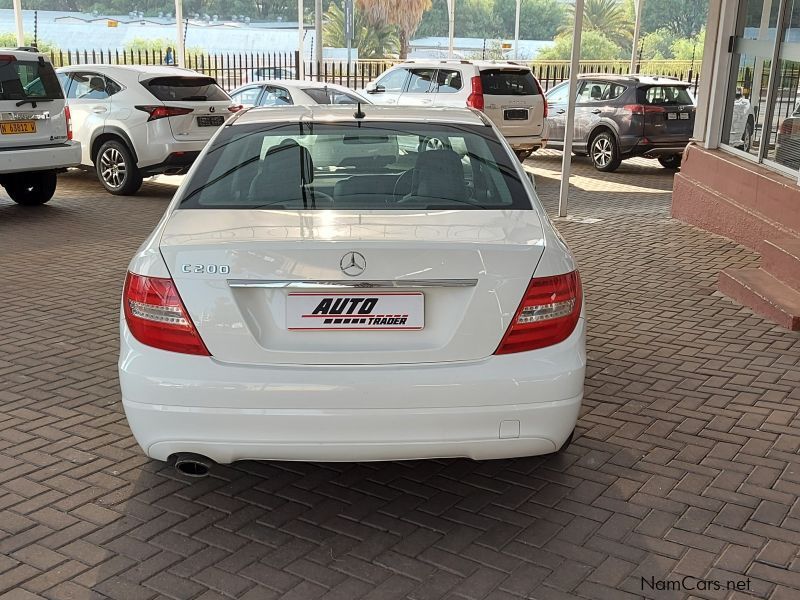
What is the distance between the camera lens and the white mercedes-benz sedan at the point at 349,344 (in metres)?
3.19

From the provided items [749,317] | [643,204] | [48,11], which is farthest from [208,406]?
[48,11]

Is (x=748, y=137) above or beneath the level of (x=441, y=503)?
above

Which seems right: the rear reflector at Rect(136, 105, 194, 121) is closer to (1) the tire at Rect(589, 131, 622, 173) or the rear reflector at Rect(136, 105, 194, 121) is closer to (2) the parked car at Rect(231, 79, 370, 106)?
(2) the parked car at Rect(231, 79, 370, 106)

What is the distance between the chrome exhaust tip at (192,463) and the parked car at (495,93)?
11.6 m

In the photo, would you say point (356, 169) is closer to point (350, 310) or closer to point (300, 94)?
point (350, 310)

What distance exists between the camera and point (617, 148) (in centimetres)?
1546

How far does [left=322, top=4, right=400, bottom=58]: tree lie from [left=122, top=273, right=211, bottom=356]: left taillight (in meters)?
56.9

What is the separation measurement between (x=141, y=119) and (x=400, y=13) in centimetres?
4849

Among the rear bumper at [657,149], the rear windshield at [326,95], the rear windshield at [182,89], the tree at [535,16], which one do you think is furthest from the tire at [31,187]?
the tree at [535,16]

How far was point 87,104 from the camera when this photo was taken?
12.6 meters

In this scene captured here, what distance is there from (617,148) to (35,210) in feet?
30.3

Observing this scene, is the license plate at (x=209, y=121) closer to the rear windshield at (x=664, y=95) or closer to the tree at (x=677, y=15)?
the rear windshield at (x=664, y=95)

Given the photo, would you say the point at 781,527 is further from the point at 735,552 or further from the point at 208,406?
the point at 208,406

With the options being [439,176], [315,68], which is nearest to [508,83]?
[439,176]
